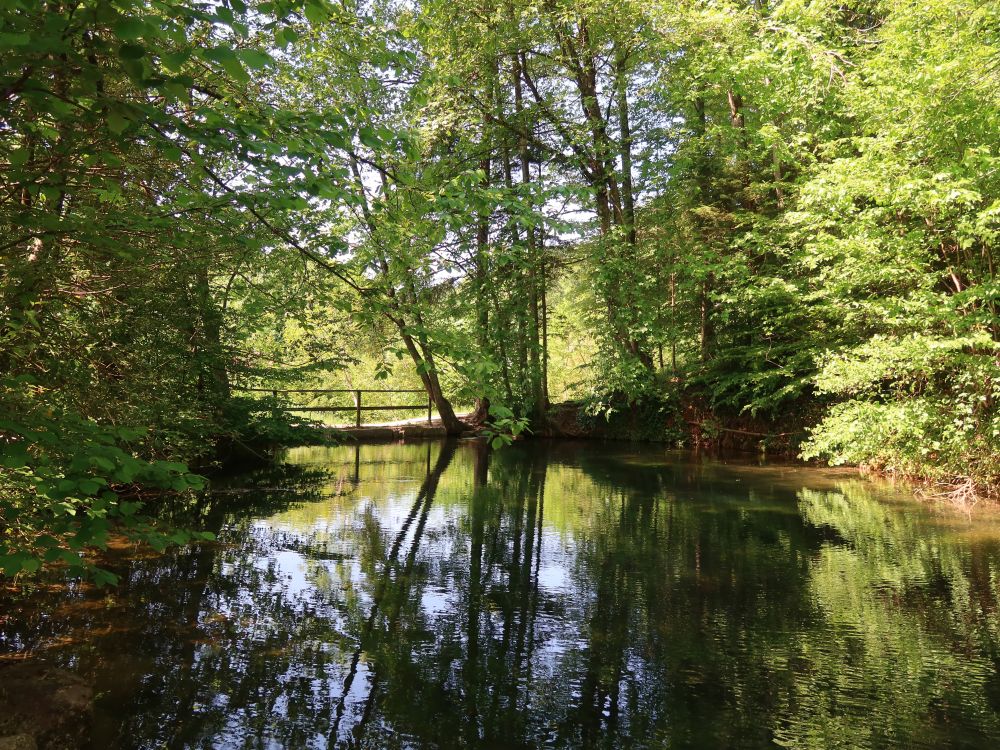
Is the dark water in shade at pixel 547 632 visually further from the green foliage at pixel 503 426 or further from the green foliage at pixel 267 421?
the green foliage at pixel 503 426

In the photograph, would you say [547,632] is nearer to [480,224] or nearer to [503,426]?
[503,426]

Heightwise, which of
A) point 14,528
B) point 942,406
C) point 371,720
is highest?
point 942,406

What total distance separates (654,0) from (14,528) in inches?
633

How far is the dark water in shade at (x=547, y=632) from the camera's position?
11.7 ft

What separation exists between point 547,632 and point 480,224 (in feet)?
23.6

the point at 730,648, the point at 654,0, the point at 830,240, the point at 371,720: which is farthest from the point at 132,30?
the point at 654,0

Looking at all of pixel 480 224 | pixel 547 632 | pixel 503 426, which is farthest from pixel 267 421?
pixel 503 426

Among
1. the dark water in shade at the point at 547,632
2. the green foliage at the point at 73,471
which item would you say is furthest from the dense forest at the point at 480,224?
the dark water in shade at the point at 547,632

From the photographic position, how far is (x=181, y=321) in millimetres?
5480

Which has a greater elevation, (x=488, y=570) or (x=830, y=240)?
(x=830, y=240)

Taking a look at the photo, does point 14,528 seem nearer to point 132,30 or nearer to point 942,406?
point 132,30

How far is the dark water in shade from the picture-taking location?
3.57 meters

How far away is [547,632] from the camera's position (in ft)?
16.1

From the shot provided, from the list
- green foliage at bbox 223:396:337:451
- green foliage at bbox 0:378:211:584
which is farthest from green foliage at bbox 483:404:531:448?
green foliage at bbox 223:396:337:451
